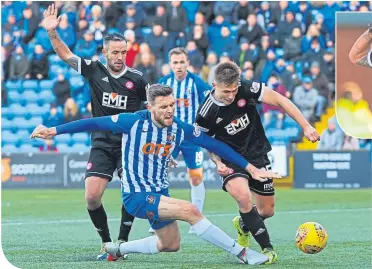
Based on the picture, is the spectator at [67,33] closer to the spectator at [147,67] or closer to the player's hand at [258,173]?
the spectator at [147,67]

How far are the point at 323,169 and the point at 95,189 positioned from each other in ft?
32.4

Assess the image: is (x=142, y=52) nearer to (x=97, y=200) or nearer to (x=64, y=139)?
(x=64, y=139)

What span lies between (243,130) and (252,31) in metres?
12.4

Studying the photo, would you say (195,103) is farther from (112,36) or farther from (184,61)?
(112,36)

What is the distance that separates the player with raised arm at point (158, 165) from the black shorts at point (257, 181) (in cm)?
21

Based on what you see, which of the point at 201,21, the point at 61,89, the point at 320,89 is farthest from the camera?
the point at 61,89

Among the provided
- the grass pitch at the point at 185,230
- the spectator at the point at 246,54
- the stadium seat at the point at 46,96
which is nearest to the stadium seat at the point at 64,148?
the stadium seat at the point at 46,96

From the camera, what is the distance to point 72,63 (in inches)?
339

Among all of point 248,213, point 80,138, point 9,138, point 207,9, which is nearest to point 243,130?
point 248,213

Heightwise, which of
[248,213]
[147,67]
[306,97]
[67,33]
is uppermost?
[67,33]

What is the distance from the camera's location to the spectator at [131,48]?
1941 cm

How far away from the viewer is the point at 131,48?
19656 millimetres

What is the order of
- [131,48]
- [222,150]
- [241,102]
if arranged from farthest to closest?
[131,48], [241,102], [222,150]

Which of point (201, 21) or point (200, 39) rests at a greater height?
point (201, 21)
